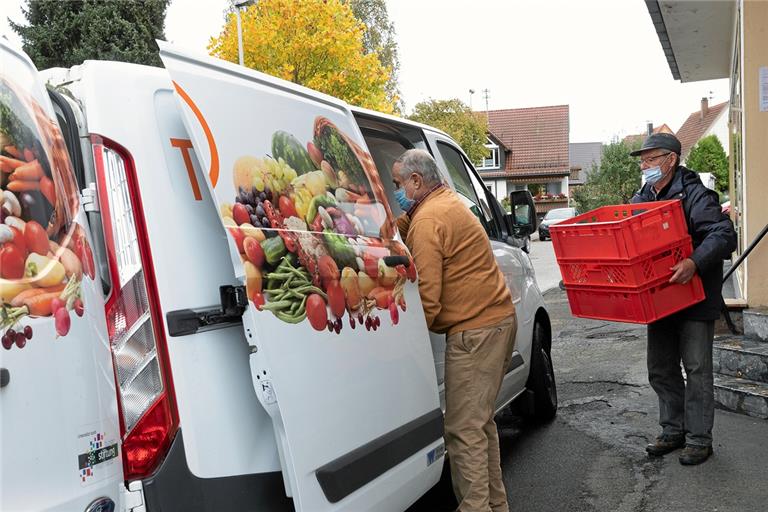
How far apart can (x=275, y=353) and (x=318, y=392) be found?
9.7 inches

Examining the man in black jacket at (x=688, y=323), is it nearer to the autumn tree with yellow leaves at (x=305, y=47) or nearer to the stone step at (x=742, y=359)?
the stone step at (x=742, y=359)

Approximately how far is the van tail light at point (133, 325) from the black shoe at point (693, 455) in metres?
3.57

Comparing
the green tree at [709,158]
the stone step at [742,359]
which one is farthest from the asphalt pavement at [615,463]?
the green tree at [709,158]

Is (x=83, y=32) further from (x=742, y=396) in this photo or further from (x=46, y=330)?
(x=46, y=330)

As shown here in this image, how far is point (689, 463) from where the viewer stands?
464cm

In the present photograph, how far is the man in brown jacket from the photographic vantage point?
11.4 ft

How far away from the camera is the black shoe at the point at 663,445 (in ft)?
15.9

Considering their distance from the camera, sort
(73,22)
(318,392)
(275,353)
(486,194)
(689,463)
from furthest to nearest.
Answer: (73,22) → (486,194) → (689,463) → (318,392) → (275,353)

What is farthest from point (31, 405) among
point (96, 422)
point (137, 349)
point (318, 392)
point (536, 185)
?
point (536, 185)

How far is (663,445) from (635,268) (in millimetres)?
1349

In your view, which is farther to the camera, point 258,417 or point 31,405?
point 258,417

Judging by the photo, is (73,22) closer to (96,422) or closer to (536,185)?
(96,422)

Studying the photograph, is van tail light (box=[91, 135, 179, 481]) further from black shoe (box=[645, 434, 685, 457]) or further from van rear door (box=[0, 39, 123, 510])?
black shoe (box=[645, 434, 685, 457])

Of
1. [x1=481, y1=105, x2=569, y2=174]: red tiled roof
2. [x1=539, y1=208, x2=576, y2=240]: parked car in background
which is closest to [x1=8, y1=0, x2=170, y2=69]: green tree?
[x1=539, y1=208, x2=576, y2=240]: parked car in background
